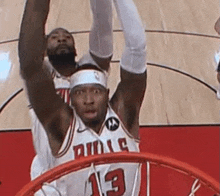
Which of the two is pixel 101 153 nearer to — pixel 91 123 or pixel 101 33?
pixel 91 123

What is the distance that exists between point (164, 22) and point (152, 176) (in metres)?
1.30

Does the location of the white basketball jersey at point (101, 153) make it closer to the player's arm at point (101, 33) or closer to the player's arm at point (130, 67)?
the player's arm at point (130, 67)

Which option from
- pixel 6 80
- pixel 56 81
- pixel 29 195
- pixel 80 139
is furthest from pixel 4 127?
pixel 29 195

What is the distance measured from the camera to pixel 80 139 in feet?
3.92

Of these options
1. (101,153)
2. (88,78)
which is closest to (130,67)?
(88,78)

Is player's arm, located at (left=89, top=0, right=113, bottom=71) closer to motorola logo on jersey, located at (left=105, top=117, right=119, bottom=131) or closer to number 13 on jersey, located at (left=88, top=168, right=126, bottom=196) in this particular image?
motorola logo on jersey, located at (left=105, top=117, right=119, bottom=131)

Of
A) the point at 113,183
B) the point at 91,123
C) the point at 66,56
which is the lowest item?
the point at 113,183

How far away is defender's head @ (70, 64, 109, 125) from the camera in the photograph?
1162mm

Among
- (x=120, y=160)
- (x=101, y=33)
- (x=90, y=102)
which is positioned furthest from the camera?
(x=101, y=33)

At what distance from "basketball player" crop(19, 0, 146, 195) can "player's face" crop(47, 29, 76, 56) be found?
234 mm

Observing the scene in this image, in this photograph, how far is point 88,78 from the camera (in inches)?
46.5

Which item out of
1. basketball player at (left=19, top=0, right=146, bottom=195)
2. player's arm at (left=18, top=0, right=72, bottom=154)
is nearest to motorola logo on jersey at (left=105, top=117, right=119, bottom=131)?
basketball player at (left=19, top=0, right=146, bottom=195)

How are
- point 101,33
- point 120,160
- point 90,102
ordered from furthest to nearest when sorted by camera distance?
point 101,33 < point 90,102 < point 120,160

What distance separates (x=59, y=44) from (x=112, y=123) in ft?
1.34
